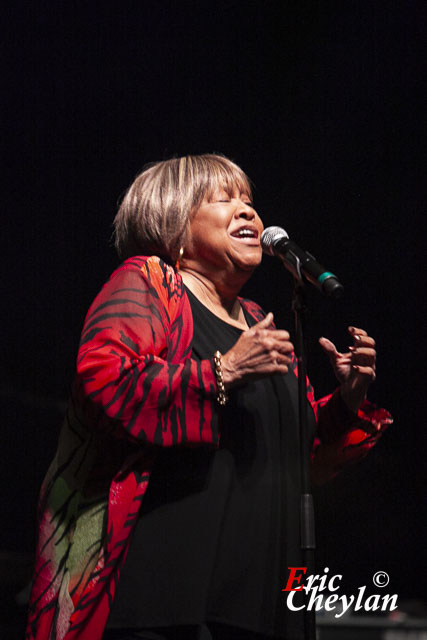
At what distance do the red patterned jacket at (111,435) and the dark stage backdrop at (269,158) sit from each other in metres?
1.06

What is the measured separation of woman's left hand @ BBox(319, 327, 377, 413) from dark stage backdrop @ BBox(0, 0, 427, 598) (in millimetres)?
943

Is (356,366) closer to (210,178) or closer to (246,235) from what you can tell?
(246,235)

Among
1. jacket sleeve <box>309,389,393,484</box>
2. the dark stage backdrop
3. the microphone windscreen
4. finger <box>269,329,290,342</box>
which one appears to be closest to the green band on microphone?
finger <box>269,329,290,342</box>

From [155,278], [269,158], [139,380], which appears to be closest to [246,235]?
[155,278]

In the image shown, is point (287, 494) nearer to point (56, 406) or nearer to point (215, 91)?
point (56, 406)

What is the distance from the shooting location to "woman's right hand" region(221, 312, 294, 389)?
4.52 feet

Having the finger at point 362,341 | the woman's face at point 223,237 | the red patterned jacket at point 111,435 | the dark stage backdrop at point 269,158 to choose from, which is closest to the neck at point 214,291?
the woman's face at point 223,237

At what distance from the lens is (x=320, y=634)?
6.52ft

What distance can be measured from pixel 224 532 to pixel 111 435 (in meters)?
0.30

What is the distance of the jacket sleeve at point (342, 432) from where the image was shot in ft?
5.72

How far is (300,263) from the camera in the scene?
148 cm

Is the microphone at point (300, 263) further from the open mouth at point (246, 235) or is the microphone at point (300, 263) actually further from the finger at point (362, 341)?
the finger at point (362, 341)

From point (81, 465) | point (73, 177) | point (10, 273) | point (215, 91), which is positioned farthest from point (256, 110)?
point (81, 465)

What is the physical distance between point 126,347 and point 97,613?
19.7 inches
